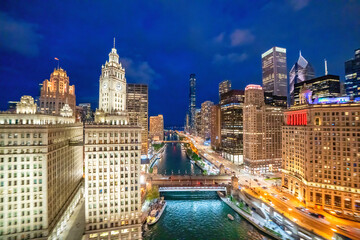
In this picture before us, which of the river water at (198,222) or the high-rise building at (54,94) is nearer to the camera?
the river water at (198,222)

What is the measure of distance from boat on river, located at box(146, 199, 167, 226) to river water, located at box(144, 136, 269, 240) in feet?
5.34

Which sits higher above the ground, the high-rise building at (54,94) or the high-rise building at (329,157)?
the high-rise building at (54,94)

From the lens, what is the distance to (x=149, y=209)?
8738 centimetres

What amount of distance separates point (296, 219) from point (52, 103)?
14980 cm

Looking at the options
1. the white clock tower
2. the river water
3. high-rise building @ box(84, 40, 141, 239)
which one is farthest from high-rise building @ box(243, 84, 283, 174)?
the white clock tower

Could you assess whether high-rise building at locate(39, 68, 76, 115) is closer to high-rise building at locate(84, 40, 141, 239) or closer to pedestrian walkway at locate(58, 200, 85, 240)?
pedestrian walkway at locate(58, 200, 85, 240)

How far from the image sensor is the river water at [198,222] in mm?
70688

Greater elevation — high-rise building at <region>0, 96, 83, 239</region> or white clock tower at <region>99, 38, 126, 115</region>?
white clock tower at <region>99, 38, 126, 115</region>

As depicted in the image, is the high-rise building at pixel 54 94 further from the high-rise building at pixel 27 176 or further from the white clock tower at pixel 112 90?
the high-rise building at pixel 27 176

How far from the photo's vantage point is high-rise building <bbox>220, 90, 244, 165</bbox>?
167 metres

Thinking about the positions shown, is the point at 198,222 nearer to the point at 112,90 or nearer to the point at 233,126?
the point at 112,90

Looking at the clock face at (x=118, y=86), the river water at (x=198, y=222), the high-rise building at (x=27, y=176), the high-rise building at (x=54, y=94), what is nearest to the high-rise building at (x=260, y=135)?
the river water at (x=198, y=222)

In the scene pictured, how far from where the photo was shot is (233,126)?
174 meters

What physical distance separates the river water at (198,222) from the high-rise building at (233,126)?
226ft
